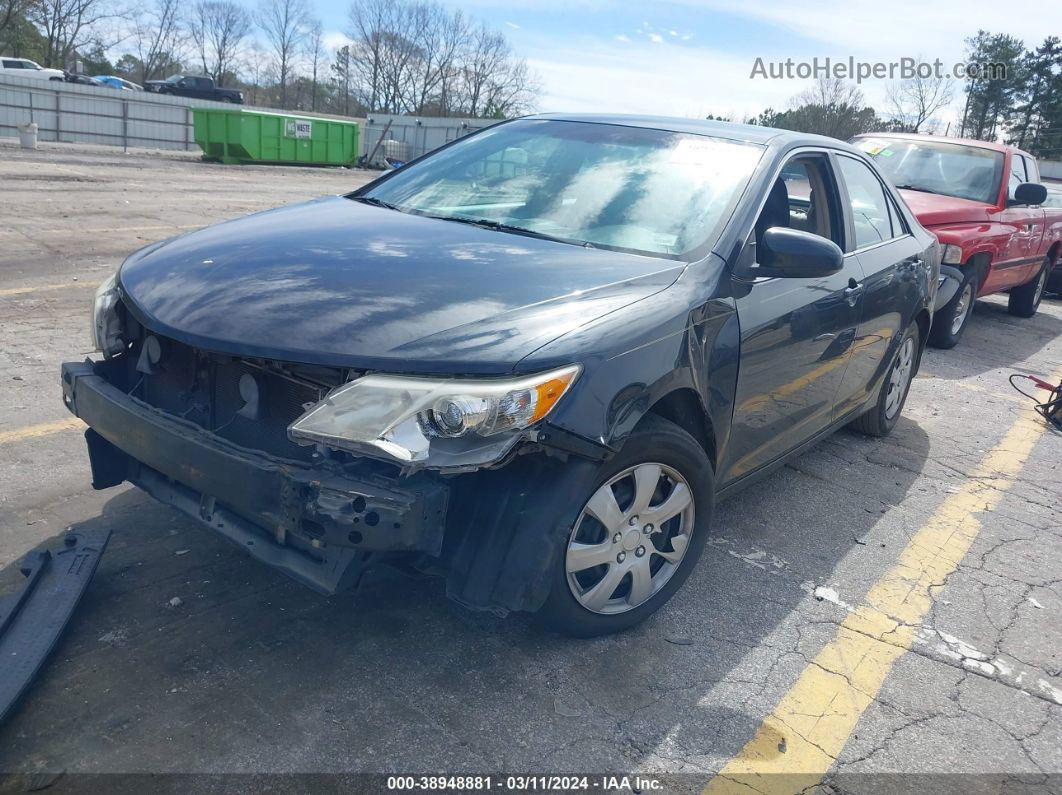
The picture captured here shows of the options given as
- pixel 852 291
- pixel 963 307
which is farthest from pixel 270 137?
pixel 852 291

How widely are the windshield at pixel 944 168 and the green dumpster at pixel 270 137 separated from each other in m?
20.6

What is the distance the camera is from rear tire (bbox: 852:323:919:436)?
17.0ft

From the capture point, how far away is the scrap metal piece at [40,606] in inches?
97.0

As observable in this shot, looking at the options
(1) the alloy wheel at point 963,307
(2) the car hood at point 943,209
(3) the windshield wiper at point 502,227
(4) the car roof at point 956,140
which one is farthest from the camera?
(4) the car roof at point 956,140

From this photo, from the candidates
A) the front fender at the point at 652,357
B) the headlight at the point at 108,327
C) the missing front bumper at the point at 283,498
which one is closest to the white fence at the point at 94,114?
the headlight at the point at 108,327

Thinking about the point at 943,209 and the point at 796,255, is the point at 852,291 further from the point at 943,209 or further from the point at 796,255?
the point at 943,209

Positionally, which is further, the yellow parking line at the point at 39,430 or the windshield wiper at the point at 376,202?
the yellow parking line at the point at 39,430

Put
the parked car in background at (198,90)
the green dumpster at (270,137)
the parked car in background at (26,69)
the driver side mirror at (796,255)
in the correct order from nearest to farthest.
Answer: the driver side mirror at (796,255) < the green dumpster at (270,137) < the parked car in background at (26,69) < the parked car in background at (198,90)

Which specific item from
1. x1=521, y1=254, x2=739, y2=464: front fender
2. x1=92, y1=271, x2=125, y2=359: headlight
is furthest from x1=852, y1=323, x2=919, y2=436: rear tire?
x1=92, y1=271, x2=125, y2=359: headlight

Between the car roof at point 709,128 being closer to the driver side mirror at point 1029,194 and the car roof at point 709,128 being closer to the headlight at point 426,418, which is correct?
the headlight at point 426,418

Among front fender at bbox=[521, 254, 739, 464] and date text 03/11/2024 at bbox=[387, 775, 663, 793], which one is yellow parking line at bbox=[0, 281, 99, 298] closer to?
front fender at bbox=[521, 254, 739, 464]

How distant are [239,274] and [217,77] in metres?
78.2

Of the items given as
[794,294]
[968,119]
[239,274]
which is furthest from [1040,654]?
[968,119]

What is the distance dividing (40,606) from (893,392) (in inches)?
181
